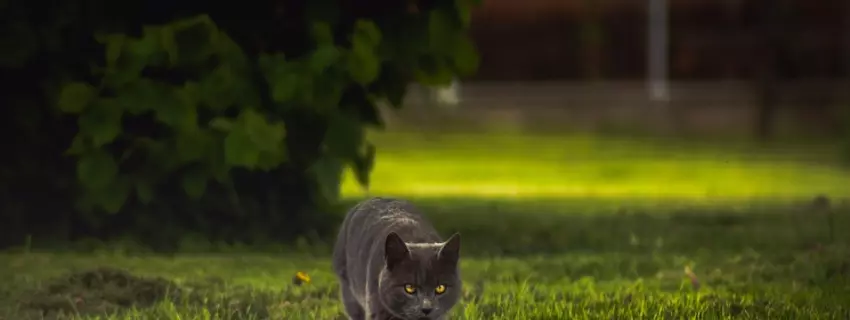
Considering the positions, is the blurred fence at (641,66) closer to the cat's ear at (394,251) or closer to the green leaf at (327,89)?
the green leaf at (327,89)

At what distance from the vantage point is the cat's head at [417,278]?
5.91 meters

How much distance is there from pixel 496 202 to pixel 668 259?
4205mm

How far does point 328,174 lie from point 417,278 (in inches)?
187

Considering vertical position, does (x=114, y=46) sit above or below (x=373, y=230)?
above

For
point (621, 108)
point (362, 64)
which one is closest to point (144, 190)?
point (362, 64)

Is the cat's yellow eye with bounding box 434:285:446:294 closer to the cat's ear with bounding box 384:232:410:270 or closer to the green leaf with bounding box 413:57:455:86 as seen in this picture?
the cat's ear with bounding box 384:232:410:270

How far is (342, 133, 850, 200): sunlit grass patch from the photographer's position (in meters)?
15.1

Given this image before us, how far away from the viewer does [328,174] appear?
1058 centimetres

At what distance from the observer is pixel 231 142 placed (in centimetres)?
932

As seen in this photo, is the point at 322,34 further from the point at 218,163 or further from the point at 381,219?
the point at 381,219

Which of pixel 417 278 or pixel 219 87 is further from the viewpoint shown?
pixel 219 87

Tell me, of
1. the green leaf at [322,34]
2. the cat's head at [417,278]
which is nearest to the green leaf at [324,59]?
the green leaf at [322,34]

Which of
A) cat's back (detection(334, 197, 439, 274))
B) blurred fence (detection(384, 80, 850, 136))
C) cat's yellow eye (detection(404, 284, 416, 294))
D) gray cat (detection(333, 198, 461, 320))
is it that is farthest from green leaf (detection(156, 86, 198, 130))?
blurred fence (detection(384, 80, 850, 136))

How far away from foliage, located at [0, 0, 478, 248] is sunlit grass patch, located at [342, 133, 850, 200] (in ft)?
13.1
